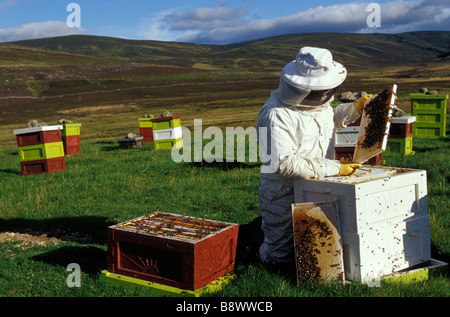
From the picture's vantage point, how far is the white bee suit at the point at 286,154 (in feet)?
13.0

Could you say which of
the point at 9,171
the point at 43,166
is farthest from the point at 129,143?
the point at 43,166

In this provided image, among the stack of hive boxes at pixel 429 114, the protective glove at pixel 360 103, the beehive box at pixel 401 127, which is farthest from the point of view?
the stack of hive boxes at pixel 429 114

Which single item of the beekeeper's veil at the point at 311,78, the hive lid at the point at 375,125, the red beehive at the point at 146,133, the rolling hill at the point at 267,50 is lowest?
→ the red beehive at the point at 146,133

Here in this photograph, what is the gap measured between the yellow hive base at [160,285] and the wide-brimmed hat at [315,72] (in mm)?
1958

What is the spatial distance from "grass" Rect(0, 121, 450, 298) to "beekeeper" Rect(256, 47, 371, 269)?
1.57ft

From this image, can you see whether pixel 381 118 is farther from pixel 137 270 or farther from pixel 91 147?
pixel 91 147

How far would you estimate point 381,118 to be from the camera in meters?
3.97

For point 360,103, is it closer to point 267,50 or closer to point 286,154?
point 286,154

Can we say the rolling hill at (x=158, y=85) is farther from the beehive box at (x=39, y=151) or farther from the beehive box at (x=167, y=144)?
the beehive box at (x=39, y=151)

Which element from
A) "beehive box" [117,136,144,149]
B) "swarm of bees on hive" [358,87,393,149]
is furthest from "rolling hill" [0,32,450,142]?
"beehive box" [117,136,144,149]

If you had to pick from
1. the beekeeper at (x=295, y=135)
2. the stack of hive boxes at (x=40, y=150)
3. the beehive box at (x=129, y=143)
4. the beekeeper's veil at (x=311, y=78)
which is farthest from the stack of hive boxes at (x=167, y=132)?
the beekeeper's veil at (x=311, y=78)

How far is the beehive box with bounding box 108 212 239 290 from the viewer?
151 inches
